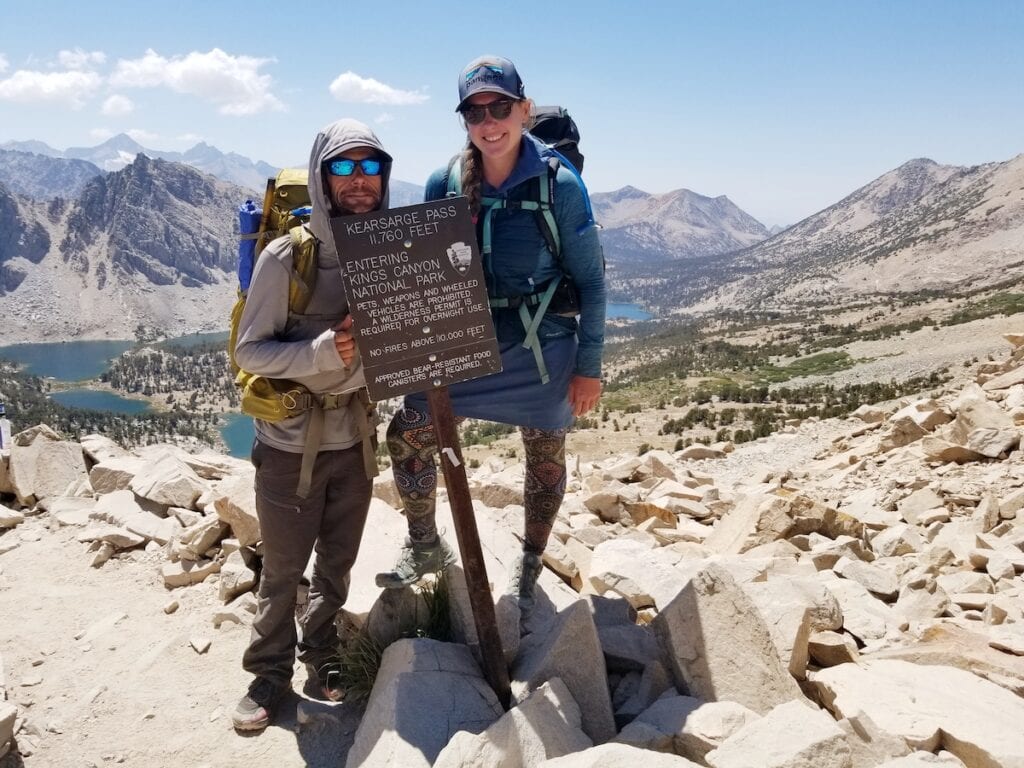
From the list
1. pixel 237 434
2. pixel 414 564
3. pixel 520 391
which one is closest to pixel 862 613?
pixel 520 391

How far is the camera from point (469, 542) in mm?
3480

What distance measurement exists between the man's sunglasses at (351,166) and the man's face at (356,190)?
0.01 m

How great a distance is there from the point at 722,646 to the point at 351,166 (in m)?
2.97

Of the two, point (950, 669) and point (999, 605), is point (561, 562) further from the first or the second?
point (999, 605)

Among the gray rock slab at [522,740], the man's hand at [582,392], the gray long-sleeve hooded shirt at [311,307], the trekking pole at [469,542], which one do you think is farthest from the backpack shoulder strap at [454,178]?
the gray rock slab at [522,740]

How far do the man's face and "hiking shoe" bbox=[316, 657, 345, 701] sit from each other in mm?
2643

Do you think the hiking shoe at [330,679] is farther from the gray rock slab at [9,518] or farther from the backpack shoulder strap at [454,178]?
the gray rock slab at [9,518]

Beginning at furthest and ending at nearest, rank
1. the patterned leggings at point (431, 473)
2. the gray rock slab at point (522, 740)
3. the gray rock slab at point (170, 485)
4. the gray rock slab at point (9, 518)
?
the gray rock slab at point (9, 518) < the gray rock slab at point (170, 485) < the patterned leggings at point (431, 473) < the gray rock slab at point (522, 740)

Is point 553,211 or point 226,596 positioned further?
point 226,596

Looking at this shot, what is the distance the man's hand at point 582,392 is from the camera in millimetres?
3783

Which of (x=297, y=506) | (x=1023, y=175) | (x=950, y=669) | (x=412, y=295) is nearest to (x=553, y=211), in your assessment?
(x=412, y=295)

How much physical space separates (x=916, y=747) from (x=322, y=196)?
355 centimetres

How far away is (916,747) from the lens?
2.94 metres

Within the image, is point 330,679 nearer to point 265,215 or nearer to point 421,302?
point 421,302
